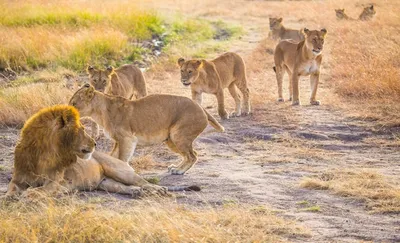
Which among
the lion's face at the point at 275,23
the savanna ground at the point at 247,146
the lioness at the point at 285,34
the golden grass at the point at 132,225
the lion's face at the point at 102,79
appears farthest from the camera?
the lion's face at the point at 275,23

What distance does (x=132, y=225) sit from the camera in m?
5.38

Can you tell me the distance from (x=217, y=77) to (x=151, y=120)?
3312mm

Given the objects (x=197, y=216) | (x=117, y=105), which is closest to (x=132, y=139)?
(x=117, y=105)

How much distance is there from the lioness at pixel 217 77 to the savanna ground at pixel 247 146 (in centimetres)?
33

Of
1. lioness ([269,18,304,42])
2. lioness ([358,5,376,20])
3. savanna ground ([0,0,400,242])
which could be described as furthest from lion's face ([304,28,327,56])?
lioness ([358,5,376,20])

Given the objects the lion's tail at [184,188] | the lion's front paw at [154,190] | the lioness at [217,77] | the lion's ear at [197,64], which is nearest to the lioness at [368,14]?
the lioness at [217,77]

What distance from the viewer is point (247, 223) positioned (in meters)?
5.92

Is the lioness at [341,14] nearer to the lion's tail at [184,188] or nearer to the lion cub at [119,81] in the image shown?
the lion cub at [119,81]

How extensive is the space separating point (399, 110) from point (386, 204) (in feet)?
14.7

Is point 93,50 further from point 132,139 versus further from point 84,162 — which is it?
point 84,162

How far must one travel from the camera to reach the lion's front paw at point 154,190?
697 centimetres

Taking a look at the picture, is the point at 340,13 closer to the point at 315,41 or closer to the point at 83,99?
the point at 315,41

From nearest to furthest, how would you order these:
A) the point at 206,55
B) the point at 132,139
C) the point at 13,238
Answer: the point at 13,238, the point at 132,139, the point at 206,55

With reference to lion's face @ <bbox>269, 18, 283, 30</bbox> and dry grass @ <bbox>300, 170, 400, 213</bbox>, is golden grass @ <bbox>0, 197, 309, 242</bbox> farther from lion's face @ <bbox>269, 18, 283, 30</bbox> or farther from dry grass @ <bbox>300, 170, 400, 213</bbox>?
lion's face @ <bbox>269, 18, 283, 30</bbox>
